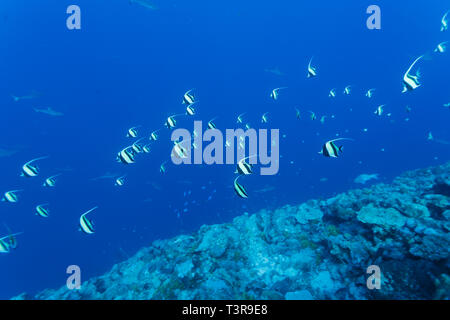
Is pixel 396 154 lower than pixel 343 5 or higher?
lower

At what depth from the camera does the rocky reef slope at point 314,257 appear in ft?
15.3

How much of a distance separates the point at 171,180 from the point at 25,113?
26646 millimetres

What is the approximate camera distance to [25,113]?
42.8m

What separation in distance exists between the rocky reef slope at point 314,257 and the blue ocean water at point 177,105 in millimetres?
8102

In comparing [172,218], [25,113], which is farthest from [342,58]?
[25,113]

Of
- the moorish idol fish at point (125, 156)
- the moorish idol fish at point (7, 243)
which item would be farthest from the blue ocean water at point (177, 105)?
the moorish idol fish at point (7, 243)

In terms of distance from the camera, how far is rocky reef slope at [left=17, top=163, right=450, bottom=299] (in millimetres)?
4660

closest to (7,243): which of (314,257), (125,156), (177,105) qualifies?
(125,156)

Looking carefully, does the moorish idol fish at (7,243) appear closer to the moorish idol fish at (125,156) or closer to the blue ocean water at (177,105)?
the moorish idol fish at (125,156)

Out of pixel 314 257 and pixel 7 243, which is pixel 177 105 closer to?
pixel 7 243

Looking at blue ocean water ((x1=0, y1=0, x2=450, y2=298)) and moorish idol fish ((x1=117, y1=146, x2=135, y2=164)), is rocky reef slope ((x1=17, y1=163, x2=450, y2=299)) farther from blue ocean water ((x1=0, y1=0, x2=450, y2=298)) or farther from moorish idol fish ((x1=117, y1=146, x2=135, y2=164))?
blue ocean water ((x1=0, y1=0, x2=450, y2=298))

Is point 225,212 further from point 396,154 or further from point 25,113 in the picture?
point 25,113

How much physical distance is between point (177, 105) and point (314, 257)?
154 feet

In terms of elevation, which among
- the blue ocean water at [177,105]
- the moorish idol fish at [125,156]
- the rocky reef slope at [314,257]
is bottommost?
the rocky reef slope at [314,257]
